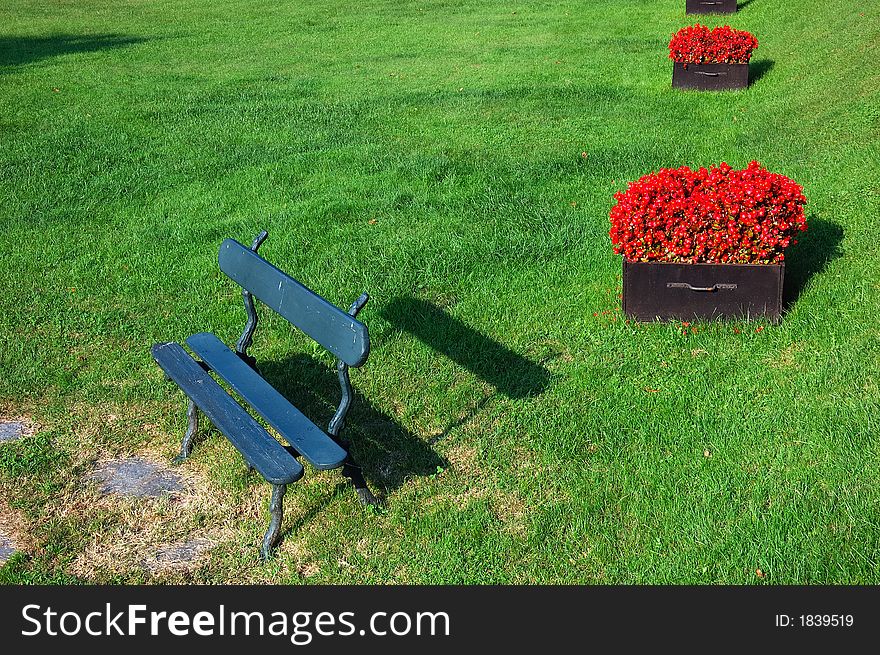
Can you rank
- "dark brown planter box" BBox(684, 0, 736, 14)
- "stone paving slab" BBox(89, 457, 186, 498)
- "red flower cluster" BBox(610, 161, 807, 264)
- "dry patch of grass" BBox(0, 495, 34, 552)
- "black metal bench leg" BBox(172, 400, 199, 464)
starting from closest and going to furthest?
"dry patch of grass" BBox(0, 495, 34, 552)
"stone paving slab" BBox(89, 457, 186, 498)
"black metal bench leg" BBox(172, 400, 199, 464)
"red flower cluster" BBox(610, 161, 807, 264)
"dark brown planter box" BBox(684, 0, 736, 14)

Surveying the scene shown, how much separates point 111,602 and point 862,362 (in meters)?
4.42

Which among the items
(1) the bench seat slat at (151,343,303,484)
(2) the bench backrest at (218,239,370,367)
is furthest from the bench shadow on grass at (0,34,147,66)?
(1) the bench seat slat at (151,343,303,484)

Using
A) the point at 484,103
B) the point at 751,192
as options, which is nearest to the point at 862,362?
the point at 751,192

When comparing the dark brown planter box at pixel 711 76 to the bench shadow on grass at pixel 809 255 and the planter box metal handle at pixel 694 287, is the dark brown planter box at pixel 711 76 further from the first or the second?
the planter box metal handle at pixel 694 287

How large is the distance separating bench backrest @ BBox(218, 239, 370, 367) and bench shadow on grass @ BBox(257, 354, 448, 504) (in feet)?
2.76

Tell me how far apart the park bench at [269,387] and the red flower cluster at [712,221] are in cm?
240

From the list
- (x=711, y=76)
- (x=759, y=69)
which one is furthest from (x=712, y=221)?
(x=759, y=69)

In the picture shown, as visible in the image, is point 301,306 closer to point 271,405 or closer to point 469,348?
point 271,405

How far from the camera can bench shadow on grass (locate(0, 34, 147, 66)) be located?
1598cm

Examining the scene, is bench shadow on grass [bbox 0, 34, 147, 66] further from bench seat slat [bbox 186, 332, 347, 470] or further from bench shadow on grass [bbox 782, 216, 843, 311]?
bench shadow on grass [bbox 782, 216, 843, 311]

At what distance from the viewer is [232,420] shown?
4.29 m

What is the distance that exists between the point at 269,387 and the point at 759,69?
A: 10.8 metres

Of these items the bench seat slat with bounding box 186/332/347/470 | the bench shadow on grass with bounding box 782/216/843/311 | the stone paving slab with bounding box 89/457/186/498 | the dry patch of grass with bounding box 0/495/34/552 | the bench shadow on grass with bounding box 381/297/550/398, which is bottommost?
the bench shadow on grass with bounding box 782/216/843/311

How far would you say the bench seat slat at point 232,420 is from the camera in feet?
12.9
